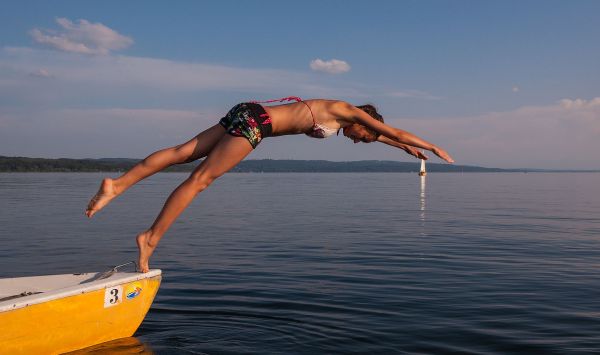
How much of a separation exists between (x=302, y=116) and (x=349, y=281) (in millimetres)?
6928

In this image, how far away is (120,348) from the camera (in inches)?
311

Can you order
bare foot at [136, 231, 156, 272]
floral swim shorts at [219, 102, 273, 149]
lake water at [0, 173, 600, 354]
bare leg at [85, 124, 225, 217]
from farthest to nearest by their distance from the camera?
lake water at [0, 173, 600, 354], bare foot at [136, 231, 156, 272], bare leg at [85, 124, 225, 217], floral swim shorts at [219, 102, 273, 149]

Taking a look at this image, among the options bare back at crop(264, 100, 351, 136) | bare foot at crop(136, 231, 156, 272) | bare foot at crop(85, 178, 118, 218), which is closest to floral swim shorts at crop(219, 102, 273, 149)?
bare back at crop(264, 100, 351, 136)

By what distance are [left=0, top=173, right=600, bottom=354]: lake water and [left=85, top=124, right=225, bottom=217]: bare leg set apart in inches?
79.7

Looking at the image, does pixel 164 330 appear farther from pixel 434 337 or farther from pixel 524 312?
pixel 524 312

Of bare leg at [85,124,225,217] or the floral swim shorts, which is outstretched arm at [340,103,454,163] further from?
bare leg at [85,124,225,217]

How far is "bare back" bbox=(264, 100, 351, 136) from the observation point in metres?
7.19

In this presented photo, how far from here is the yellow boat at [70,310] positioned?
6.54m

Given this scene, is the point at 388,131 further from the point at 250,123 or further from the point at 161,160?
the point at 161,160

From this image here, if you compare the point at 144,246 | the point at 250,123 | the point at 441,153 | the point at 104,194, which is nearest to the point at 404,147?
the point at 441,153

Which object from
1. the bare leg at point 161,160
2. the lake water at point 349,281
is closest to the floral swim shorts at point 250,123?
the bare leg at point 161,160

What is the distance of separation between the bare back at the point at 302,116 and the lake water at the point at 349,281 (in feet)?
10.0

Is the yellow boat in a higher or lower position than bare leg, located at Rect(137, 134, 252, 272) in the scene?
lower

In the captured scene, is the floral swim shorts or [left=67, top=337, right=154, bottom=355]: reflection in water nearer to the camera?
the floral swim shorts
